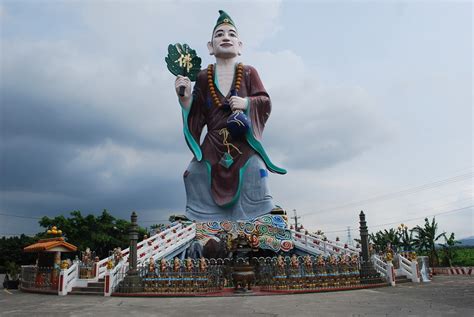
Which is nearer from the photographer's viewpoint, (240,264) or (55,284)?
(240,264)

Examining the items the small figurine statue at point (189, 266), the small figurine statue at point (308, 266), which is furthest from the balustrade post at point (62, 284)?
the small figurine statue at point (308, 266)

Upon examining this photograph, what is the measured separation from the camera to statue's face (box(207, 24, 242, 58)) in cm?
2412

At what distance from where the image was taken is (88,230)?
36.2m

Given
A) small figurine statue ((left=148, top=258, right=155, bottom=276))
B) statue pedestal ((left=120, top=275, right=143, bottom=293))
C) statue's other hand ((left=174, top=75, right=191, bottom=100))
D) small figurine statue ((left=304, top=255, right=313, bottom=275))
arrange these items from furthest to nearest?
statue's other hand ((left=174, top=75, right=191, bottom=100)), small figurine statue ((left=304, top=255, right=313, bottom=275)), small figurine statue ((left=148, top=258, right=155, bottom=276)), statue pedestal ((left=120, top=275, right=143, bottom=293))

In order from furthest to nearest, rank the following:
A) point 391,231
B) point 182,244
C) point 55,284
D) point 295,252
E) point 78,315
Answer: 1. point 391,231
2. point 295,252
3. point 182,244
4. point 55,284
5. point 78,315

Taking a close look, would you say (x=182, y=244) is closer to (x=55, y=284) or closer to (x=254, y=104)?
(x=55, y=284)

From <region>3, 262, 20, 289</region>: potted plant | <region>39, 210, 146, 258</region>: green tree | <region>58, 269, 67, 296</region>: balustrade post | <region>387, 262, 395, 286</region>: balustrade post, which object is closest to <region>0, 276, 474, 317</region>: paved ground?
<region>58, 269, 67, 296</region>: balustrade post

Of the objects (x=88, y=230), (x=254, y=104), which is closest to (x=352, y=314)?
(x=254, y=104)

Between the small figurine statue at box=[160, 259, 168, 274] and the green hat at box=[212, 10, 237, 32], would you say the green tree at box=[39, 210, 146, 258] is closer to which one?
the green hat at box=[212, 10, 237, 32]

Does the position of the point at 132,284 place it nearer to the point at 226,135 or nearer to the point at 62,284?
the point at 62,284

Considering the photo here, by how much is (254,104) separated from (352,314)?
16350 millimetres

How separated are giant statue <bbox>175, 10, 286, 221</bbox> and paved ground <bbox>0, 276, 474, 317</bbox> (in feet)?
35.4

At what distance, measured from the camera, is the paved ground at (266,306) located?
8.15 meters

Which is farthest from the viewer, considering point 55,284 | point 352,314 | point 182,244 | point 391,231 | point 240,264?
point 391,231
